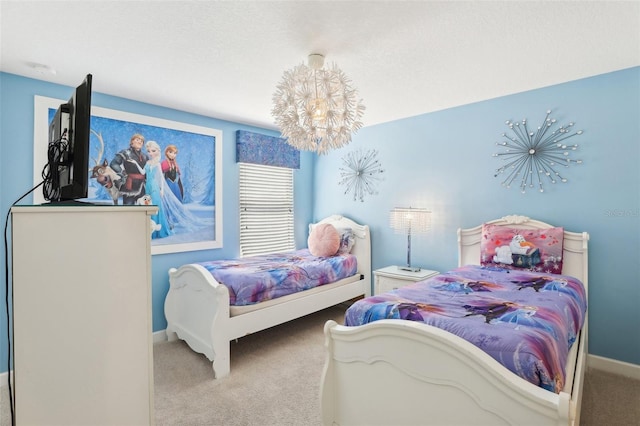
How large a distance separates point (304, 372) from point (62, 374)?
1.96 meters

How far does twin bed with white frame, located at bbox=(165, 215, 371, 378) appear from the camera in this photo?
8.25 feet

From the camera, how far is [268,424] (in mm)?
1963

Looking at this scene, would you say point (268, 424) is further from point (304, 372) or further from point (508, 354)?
point (508, 354)

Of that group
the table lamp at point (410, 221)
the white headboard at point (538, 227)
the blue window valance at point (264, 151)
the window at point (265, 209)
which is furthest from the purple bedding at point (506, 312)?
the blue window valance at point (264, 151)

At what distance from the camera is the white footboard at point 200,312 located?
2.50m

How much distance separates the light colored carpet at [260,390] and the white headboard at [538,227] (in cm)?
86

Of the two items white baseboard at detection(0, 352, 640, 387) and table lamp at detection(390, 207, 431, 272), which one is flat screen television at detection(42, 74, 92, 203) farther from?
table lamp at detection(390, 207, 431, 272)

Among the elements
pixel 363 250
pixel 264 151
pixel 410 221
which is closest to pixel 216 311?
pixel 363 250

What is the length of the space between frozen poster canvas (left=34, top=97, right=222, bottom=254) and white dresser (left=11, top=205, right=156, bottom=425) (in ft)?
7.51

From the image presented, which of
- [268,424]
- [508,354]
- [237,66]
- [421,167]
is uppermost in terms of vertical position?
[237,66]

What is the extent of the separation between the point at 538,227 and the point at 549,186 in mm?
386

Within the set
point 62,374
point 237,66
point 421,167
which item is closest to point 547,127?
point 421,167

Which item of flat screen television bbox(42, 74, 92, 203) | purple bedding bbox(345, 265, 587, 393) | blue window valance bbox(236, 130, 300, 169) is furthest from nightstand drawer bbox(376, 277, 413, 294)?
flat screen television bbox(42, 74, 92, 203)

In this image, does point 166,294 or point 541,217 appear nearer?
point 541,217
